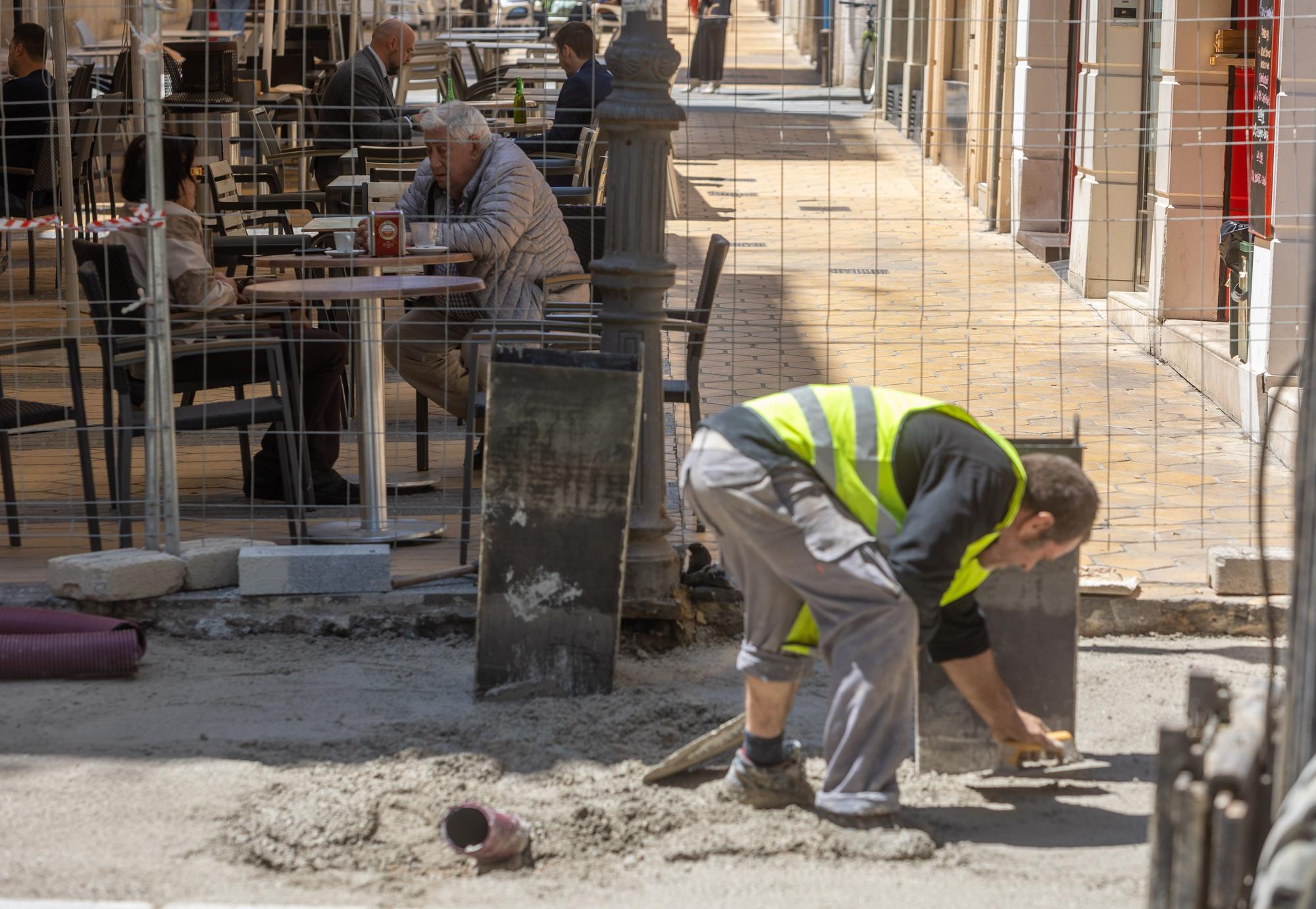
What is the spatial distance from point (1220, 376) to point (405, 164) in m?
4.98

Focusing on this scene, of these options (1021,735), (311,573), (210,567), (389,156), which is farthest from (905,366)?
(1021,735)

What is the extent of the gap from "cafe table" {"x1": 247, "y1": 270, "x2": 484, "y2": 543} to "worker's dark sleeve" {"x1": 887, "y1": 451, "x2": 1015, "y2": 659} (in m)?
2.58

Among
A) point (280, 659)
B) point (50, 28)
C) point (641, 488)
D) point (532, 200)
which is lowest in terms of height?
point (280, 659)

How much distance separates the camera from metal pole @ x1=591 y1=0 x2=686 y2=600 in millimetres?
4922

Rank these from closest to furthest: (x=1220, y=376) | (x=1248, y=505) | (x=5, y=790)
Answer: (x=5, y=790)
(x=1248, y=505)
(x=1220, y=376)

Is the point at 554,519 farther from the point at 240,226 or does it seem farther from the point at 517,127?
the point at 517,127

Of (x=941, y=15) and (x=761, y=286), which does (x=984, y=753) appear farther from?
(x=941, y=15)

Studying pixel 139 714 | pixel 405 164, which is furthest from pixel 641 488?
pixel 405 164

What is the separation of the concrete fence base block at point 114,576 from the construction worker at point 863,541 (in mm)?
2202

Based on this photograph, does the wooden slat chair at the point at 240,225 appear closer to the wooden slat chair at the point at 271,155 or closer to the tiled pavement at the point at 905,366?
the wooden slat chair at the point at 271,155

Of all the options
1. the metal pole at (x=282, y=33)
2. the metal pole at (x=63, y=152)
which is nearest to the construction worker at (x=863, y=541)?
the metal pole at (x=63, y=152)

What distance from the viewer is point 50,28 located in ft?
30.7

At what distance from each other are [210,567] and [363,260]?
122cm

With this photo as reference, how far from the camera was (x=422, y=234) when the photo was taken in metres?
6.52
